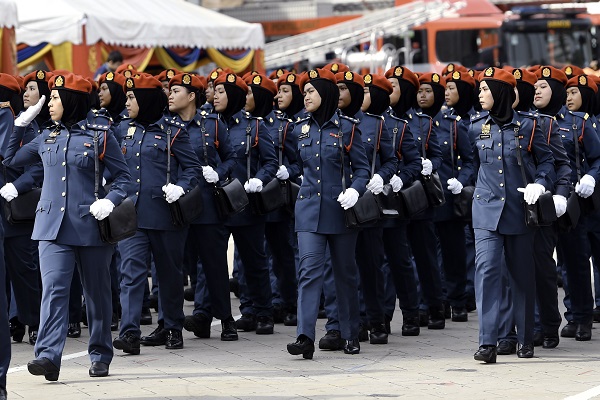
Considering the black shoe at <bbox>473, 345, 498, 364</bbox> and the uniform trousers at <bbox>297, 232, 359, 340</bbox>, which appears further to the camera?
the uniform trousers at <bbox>297, 232, 359, 340</bbox>

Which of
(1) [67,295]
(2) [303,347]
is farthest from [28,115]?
(2) [303,347]

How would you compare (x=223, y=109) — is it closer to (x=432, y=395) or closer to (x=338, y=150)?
(x=338, y=150)

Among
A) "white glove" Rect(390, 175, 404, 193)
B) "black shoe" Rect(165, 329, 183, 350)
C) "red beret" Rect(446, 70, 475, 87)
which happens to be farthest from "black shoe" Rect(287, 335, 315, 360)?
"red beret" Rect(446, 70, 475, 87)

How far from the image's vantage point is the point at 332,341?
1037 cm

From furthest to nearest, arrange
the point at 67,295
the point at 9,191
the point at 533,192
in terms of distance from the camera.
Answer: the point at 9,191
the point at 533,192
the point at 67,295

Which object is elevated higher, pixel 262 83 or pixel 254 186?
pixel 262 83

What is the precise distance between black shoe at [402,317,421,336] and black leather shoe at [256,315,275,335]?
106 centimetres

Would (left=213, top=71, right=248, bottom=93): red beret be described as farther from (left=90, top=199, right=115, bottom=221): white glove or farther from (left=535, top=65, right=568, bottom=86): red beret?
(left=90, top=199, right=115, bottom=221): white glove

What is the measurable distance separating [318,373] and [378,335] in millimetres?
1546

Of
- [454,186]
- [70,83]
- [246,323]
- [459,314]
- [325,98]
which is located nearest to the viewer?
[70,83]

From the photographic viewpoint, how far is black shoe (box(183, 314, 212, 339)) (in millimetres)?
11109

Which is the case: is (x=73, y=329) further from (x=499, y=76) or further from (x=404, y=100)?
(x=499, y=76)

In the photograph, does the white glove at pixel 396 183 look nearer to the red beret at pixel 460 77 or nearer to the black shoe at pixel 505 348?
the black shoe at pixel 505 348

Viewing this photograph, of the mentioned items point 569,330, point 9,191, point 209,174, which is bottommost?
point 569,330
